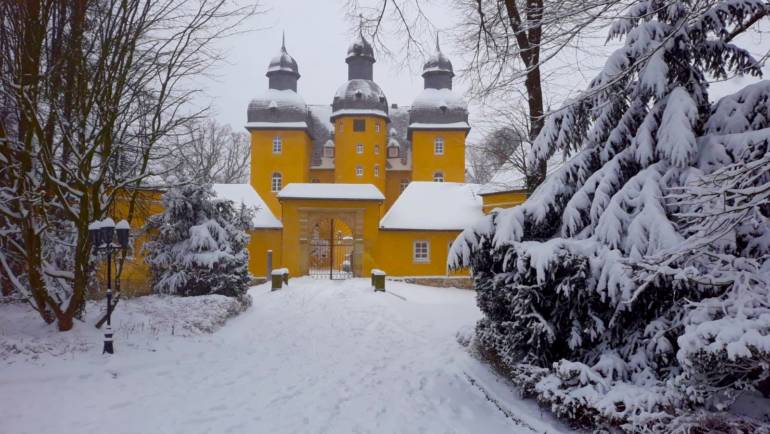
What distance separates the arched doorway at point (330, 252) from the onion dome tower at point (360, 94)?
26.3 feet

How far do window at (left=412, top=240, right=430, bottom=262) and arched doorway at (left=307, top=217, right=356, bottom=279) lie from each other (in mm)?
Answer: 3054

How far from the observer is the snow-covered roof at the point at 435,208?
2425cm

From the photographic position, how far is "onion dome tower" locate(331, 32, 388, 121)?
34.6 m

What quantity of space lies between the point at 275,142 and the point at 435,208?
14.3 m

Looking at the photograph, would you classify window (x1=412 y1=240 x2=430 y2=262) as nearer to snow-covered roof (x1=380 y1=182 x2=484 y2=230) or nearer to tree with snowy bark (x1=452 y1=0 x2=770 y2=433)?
snow-covered roof (x1=380 y1=182 x2=484 y2=230)

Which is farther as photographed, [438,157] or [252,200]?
[438,157]

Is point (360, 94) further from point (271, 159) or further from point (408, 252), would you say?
point (408, 252)

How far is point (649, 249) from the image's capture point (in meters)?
4.85

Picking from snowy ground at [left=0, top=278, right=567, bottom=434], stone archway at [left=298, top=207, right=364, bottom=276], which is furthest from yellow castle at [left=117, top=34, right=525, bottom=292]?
snowy ground at [left=0, top=278, right=567, bottom=434]

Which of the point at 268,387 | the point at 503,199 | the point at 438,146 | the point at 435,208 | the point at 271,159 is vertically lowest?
the point at 268,387

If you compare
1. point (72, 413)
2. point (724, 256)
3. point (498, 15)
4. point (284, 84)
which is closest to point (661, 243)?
point (724, 256)

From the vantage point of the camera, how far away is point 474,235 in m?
7.32

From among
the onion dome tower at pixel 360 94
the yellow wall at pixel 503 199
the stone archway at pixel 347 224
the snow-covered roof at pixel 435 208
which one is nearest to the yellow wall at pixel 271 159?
the onion dome tower at pixel 360 94

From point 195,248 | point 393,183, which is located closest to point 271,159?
point 393,183
